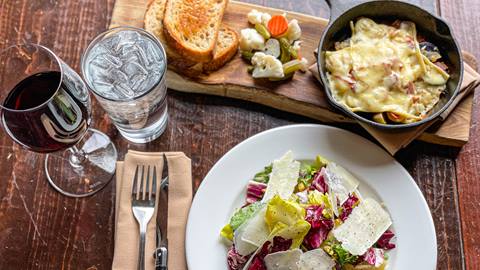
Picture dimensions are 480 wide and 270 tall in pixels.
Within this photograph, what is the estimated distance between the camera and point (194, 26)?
7.25ft

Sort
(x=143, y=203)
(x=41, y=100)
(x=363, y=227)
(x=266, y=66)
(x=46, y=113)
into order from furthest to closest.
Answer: (x=266, y=66)
(x=143, y=203)
(x=363, y=227)
(x=41, y=100)
(x=46, y=113)

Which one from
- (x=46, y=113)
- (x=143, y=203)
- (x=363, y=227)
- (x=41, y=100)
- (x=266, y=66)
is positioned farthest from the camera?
(x=266, y=66)

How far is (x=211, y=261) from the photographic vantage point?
196 cm

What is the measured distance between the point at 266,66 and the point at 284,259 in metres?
0.69

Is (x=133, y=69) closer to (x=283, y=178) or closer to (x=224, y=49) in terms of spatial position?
(x=224, y=49)

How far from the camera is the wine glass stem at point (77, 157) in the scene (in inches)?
85.2

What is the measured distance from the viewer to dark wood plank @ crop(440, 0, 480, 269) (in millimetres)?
2055

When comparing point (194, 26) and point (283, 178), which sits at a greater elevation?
point (194, 26)

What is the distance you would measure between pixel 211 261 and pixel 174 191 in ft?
0.87

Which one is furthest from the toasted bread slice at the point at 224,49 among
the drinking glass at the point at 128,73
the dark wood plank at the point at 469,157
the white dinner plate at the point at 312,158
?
the dark wood plank at the point at 469,157

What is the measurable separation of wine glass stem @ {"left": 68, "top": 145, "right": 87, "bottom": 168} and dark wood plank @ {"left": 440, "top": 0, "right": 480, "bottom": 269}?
1314 mm

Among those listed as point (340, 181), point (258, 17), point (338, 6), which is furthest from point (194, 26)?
point (340, 181)

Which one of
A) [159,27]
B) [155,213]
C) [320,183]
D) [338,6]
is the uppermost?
[338,6]

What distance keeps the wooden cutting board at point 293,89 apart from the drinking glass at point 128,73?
0.17 m
